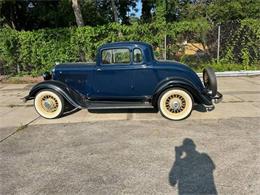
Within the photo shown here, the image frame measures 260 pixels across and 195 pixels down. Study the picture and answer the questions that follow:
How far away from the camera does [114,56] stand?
6.75 metres

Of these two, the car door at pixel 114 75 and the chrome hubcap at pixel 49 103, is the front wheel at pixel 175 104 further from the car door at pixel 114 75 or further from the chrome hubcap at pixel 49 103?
the chrome hubcap at pixel 49 103

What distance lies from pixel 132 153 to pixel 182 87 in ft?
7.24

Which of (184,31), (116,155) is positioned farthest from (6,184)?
(184,31)

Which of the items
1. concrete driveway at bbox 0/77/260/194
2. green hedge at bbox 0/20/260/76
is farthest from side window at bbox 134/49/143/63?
green hedge at bbox 0/20/260/76

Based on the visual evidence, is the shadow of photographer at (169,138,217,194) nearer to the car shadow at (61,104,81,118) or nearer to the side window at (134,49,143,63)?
the side window at (134,49,143,63)

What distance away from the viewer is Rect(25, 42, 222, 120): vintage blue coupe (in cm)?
639

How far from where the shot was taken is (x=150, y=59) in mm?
6641

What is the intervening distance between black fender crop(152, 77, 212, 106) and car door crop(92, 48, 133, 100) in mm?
633

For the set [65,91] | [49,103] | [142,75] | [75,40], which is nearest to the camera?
[142,75]

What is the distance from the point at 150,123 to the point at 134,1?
21573mm

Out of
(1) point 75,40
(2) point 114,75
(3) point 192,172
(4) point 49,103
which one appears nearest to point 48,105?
(4) point 49,103

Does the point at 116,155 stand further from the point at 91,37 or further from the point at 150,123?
the point at 91,37

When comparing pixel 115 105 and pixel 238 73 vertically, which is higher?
pixel 115 105

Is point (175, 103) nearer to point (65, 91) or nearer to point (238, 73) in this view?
point (65, 91)
